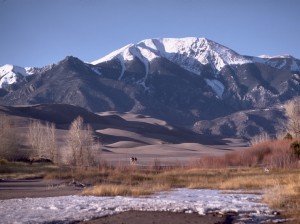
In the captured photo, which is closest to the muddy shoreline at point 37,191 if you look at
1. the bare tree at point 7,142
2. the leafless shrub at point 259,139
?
the bare tree at point 7,142

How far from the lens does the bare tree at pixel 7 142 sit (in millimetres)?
68375

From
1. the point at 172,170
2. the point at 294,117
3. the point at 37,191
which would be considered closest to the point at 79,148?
the point at 172,170

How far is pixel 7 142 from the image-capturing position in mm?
69062

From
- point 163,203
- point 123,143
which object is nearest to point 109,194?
point 163,203

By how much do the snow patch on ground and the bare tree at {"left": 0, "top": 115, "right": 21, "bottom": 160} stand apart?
47.8m

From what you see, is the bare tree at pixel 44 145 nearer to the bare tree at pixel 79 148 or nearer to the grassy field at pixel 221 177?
the bare tree at pixel 79 148

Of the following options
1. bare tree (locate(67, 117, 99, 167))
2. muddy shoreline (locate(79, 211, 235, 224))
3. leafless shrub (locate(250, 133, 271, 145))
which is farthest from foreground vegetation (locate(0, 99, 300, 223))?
muddy shoreline (locate(79, 211, 235, 224))

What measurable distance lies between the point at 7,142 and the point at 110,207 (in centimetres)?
5251

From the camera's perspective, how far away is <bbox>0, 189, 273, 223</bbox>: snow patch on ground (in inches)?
693

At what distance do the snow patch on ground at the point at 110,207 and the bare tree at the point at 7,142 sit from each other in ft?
157

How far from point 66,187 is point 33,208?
10.5m

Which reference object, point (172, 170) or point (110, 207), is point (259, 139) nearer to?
point (172, 170)

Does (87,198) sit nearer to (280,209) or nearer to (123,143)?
(280,209)

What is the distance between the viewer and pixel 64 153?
2544 inches
